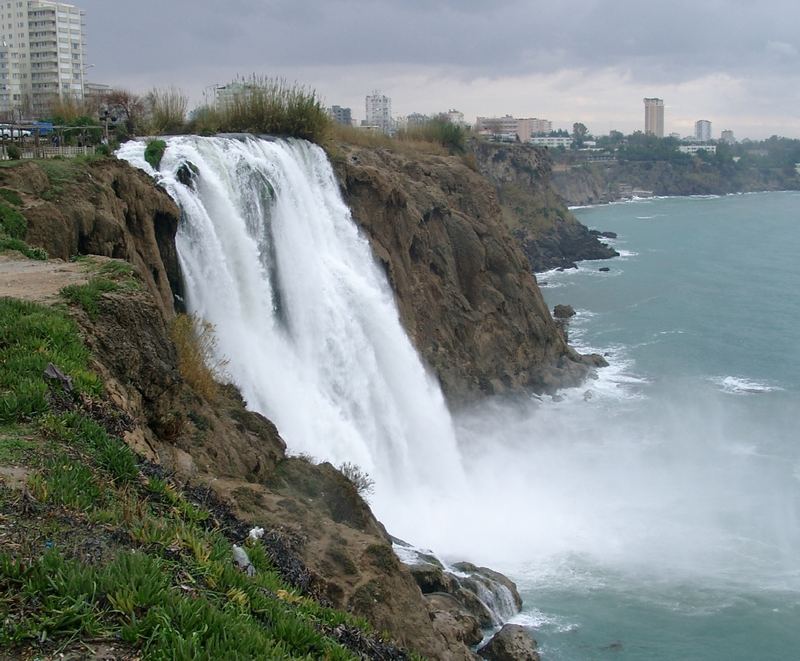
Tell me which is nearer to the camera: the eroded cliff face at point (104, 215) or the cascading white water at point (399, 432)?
the eroded cliff face at point (104, 215)

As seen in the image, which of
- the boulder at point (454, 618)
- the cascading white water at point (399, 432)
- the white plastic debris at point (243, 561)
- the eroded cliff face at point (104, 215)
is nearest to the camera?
the white plastic debris at point (243, 561)

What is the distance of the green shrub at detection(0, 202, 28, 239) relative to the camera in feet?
47.0

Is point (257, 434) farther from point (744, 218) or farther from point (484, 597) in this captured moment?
point (744, 218)

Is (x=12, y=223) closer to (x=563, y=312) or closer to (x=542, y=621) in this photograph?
(x=542, y=621)

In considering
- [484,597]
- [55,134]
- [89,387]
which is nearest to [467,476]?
[484,597]

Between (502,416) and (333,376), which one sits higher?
(333,376)

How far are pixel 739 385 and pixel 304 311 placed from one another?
20.9m

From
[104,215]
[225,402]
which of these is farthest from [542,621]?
A: [104,215]

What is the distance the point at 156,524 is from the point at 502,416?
25.6 metres

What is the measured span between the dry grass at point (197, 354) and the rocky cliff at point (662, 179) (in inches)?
4385

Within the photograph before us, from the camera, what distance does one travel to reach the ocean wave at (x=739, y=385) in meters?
35.0

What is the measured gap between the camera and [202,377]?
15.0 m

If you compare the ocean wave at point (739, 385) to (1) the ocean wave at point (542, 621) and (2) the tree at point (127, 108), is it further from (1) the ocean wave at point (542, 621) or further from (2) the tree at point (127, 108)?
(2) the tree at point (127, 108)

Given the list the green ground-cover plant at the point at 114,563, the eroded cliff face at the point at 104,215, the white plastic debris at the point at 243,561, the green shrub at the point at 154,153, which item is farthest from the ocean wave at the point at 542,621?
the green shrub at the point at 154,153
